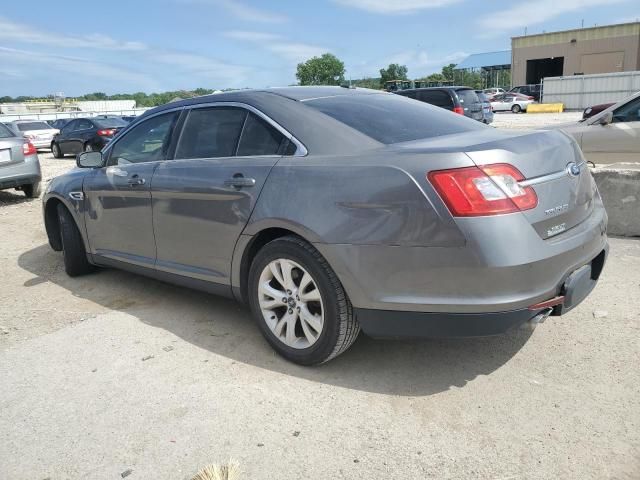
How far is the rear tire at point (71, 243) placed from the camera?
202 inches

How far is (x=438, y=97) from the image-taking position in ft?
50.8

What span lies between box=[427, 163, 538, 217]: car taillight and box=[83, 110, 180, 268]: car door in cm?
233

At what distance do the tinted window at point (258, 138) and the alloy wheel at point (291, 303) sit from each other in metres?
0.71

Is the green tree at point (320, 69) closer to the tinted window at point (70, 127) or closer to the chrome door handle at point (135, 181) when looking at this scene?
the tinted window at point (70, 127)

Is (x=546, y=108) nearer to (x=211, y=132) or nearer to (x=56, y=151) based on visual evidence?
(x=56, y=151)

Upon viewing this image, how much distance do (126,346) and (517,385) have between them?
2.46 m

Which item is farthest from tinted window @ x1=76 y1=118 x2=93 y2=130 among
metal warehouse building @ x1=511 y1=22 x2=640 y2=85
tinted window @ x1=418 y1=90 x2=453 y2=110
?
metal warehouse building @ x1=511 y1=22 x2=640 y2=85

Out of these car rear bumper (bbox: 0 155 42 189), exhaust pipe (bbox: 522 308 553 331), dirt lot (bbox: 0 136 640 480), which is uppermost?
car rear bumper (bbox: 0 155 42 189)

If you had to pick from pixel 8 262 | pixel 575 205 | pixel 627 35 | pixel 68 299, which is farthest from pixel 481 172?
pixel 627 35

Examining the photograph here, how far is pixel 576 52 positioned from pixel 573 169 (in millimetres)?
59707

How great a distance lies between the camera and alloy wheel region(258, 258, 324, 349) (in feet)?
10.3

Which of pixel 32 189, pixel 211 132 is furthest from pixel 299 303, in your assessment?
pixel 32 189

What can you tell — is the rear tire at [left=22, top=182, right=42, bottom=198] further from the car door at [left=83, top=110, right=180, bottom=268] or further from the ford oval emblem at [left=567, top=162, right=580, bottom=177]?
the ford oval emblem at [left=567, top=162, right=580, bottom=177]

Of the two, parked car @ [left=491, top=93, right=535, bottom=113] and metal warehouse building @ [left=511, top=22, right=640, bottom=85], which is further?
metal warehouse building @ [left=511, top=22, right=640, bottom=85]
